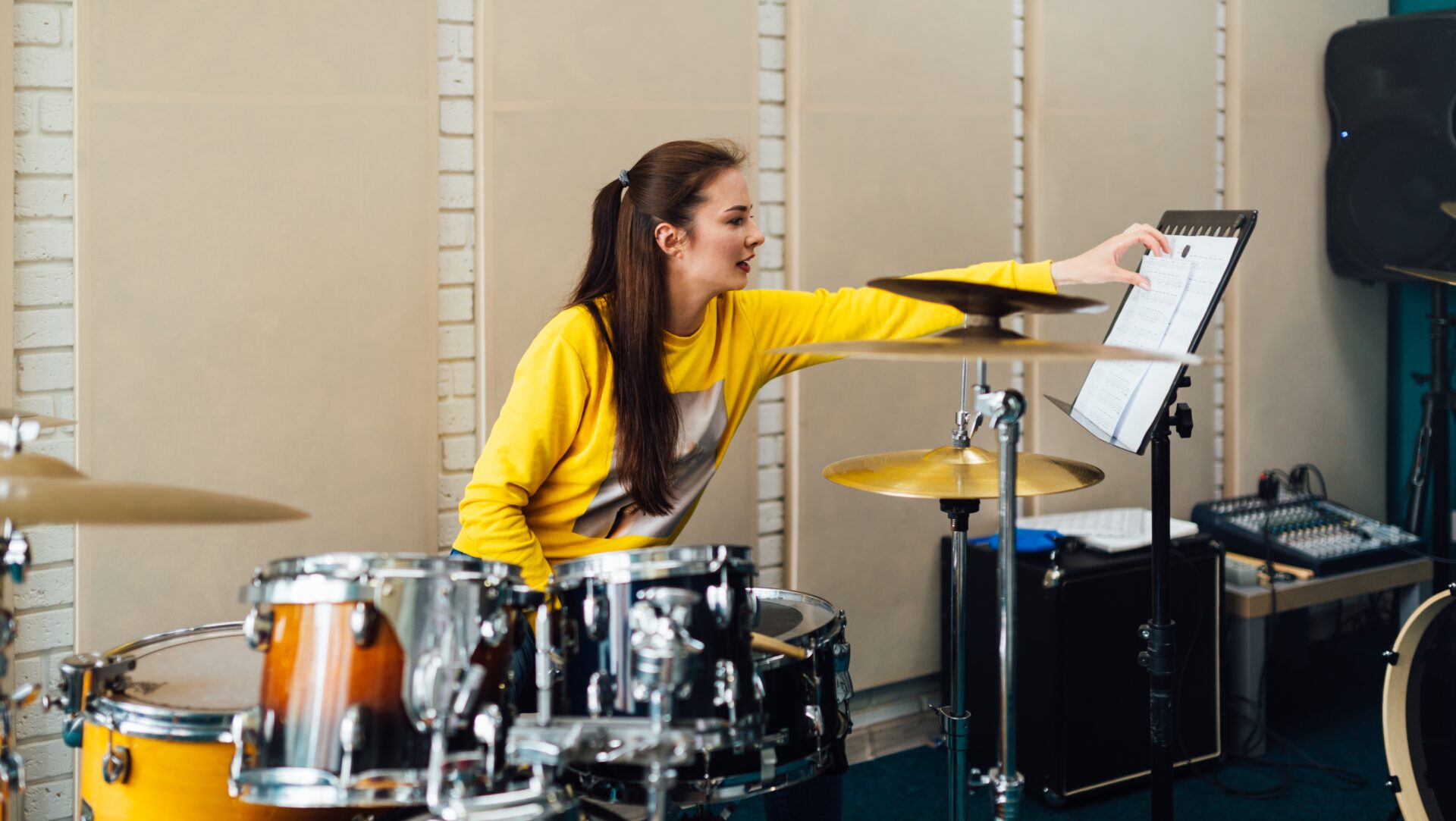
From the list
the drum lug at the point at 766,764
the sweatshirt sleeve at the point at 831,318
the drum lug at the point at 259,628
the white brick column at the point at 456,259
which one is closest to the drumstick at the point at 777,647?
the drum lug at the point at 766,764

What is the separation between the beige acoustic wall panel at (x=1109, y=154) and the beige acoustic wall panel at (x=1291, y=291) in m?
0.11

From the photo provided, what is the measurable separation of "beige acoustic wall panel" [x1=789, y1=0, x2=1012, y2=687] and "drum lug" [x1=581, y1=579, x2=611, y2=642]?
144cm

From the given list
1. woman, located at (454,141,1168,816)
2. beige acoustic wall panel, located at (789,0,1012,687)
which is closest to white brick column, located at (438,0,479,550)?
woman, located at (454,141,1168,816)

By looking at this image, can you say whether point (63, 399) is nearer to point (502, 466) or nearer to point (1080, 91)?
point (502, 466)

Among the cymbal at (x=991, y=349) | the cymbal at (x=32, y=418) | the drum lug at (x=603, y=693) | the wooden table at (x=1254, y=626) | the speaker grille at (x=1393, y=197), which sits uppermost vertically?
the speaker grille at (x=1393, y=197)

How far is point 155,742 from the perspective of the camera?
1.60m

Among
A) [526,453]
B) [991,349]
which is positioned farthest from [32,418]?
[991,349]

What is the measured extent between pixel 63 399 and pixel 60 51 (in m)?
0.61

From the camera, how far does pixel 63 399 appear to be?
2.20 metres

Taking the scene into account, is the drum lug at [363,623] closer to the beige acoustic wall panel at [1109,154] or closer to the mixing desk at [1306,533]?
the beige acoustic wall panel at [1109,154]

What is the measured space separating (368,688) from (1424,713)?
6.12 ft

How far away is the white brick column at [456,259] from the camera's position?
98.6 inches

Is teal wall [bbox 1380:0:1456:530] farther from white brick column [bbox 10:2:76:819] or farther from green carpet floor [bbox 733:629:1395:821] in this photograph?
white brick column [bbox 10:2:76:819]

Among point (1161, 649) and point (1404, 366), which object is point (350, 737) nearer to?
point (1161, 649)
